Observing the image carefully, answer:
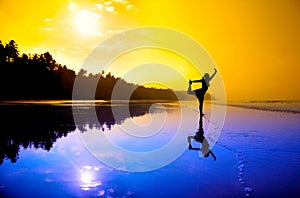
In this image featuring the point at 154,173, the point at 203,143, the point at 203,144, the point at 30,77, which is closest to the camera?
the point at 154,173

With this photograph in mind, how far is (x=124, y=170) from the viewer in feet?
24.8

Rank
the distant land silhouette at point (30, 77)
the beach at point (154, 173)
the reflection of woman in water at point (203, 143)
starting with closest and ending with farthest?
the beach at point (154, 173) < the reflection of woman in water at point (203, 143) < the distant land silhouette at point (30, 77)

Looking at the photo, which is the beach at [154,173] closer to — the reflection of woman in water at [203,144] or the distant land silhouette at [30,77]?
the reflection of woman in water at [203,144]

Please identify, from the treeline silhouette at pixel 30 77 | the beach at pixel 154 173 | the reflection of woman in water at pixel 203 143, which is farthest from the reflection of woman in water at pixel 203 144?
the treeline silhouette at pixel 30 77

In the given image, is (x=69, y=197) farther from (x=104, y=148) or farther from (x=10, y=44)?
(x=10, y=44)

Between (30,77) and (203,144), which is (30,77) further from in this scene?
(203,144)

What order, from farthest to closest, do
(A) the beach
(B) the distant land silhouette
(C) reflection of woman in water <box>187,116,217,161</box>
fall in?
(B) the distant land silhouette → (C) reflection of woman in water <box>187,116,217,161</box> → (A) the beach

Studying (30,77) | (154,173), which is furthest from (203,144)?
(30,77)

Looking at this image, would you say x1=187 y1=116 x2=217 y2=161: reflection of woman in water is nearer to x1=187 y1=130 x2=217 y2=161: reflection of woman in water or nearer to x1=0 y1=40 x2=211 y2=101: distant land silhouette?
x1=187 y1=130 x2=217 y2=161: reflection of woman in water

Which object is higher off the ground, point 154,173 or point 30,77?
point 30,77

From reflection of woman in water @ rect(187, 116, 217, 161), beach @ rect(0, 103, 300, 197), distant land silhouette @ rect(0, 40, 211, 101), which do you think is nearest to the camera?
beach @ rect(0, 103, 300, 197)

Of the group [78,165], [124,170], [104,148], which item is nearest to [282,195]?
[124,170]

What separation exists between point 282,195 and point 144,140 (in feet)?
25.7

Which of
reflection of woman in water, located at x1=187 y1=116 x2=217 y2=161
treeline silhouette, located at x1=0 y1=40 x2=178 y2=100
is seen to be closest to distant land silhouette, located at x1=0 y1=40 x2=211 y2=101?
treeline silhouette, located at x1=0 y1=40 x2=178 y2=100
